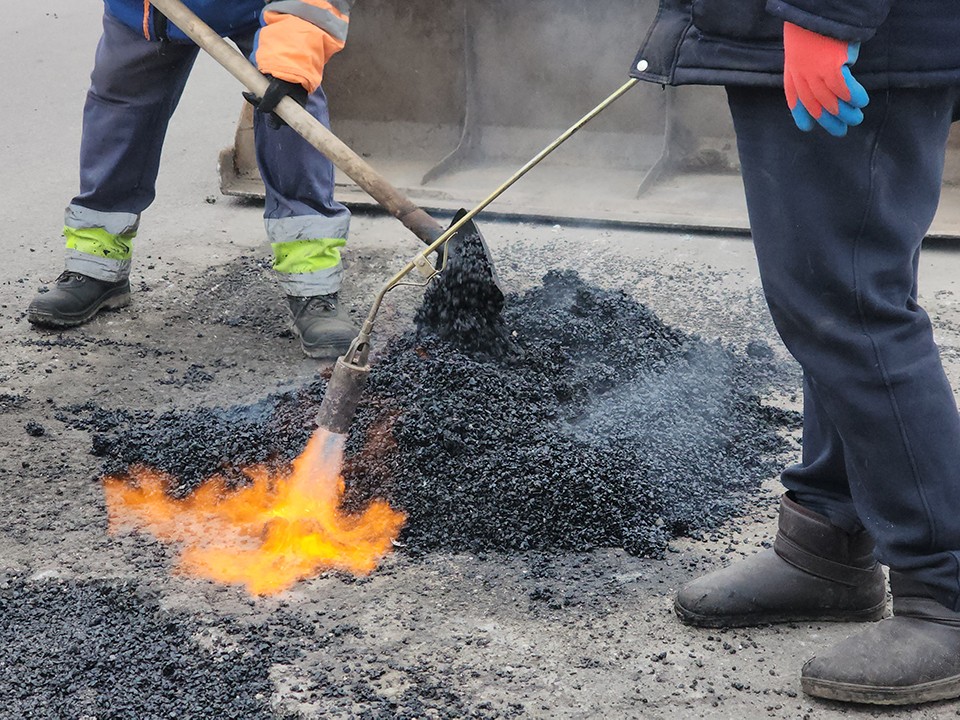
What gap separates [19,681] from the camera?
2.01 meters

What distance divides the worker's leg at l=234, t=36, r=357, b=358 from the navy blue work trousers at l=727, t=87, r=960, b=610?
188 centimetres

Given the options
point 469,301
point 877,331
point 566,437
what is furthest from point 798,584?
point 469,301

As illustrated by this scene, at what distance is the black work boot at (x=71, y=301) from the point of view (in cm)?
368

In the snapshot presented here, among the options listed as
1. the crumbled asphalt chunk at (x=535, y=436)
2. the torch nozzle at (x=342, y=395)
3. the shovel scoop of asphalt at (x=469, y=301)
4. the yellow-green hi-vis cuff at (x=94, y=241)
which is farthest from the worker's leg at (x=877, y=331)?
the yellow-green hi-vis cuff at (x=94, y=241)

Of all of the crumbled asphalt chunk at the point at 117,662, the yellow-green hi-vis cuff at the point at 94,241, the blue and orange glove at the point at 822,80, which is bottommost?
the crumbled asphalt chunk at the point at 117,662

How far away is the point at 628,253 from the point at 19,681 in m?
2.92

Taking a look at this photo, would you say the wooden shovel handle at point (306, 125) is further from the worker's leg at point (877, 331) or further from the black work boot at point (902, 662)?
the black work boot at point (902, 662)

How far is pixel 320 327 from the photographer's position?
3543 mm

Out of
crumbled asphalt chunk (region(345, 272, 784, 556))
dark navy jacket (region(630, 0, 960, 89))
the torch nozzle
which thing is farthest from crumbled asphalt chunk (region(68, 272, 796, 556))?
dark navy jacket (region(630, 0, 960, 89))

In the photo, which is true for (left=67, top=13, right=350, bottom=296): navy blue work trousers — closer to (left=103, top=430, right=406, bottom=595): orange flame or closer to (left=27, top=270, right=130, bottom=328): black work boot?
(left=27, top=270, right=130, bottom=328): black work boot

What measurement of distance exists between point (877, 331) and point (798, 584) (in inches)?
23.6

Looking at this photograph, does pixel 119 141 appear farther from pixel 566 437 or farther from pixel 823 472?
pixel 823 472

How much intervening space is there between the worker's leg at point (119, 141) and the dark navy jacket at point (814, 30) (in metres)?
2.15

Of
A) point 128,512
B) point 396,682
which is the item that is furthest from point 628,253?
point 396,682
